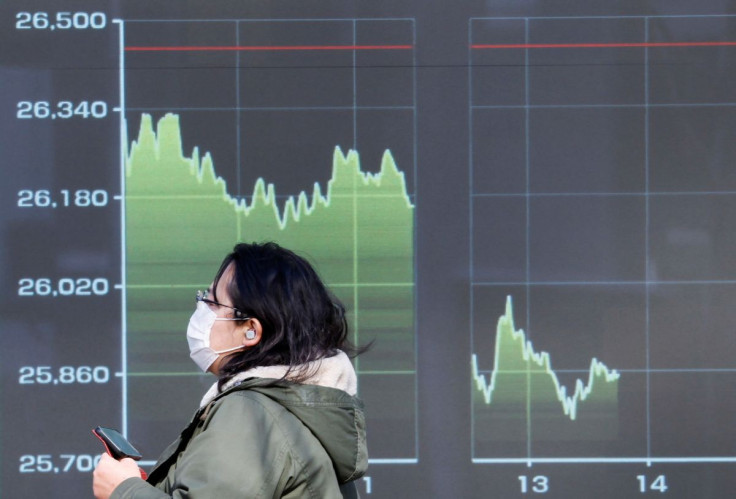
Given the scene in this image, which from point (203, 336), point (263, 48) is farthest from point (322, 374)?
point (263, 48)

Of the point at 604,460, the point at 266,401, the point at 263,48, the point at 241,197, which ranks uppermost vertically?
the point at 263,48

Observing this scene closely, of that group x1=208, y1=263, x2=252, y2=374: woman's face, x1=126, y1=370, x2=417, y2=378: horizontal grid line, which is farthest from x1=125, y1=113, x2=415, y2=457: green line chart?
x1=208, y1=263, x2=252, y2=374: woman's face

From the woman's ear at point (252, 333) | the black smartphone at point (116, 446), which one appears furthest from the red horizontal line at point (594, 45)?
the black smartphone at point (116, 446)

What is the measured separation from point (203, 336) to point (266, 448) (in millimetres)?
388

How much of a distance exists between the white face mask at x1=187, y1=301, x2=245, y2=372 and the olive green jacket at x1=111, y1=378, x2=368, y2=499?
18 centimetres

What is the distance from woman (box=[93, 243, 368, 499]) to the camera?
66.4 inches

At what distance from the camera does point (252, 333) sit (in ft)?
6.28

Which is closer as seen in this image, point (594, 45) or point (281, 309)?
point (281, 309)

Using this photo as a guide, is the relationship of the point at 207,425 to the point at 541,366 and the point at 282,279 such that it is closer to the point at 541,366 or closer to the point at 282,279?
the point at 282,279

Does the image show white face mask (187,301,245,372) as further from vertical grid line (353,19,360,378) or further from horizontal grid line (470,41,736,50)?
horizontal grid line (470,41,736,50)

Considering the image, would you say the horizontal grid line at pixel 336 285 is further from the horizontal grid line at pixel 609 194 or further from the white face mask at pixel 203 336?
the white face mask at pixel 203 336

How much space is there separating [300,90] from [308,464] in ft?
6.82

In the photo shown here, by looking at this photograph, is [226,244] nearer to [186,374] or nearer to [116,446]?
[186,374]

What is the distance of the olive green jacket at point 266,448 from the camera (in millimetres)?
1671
